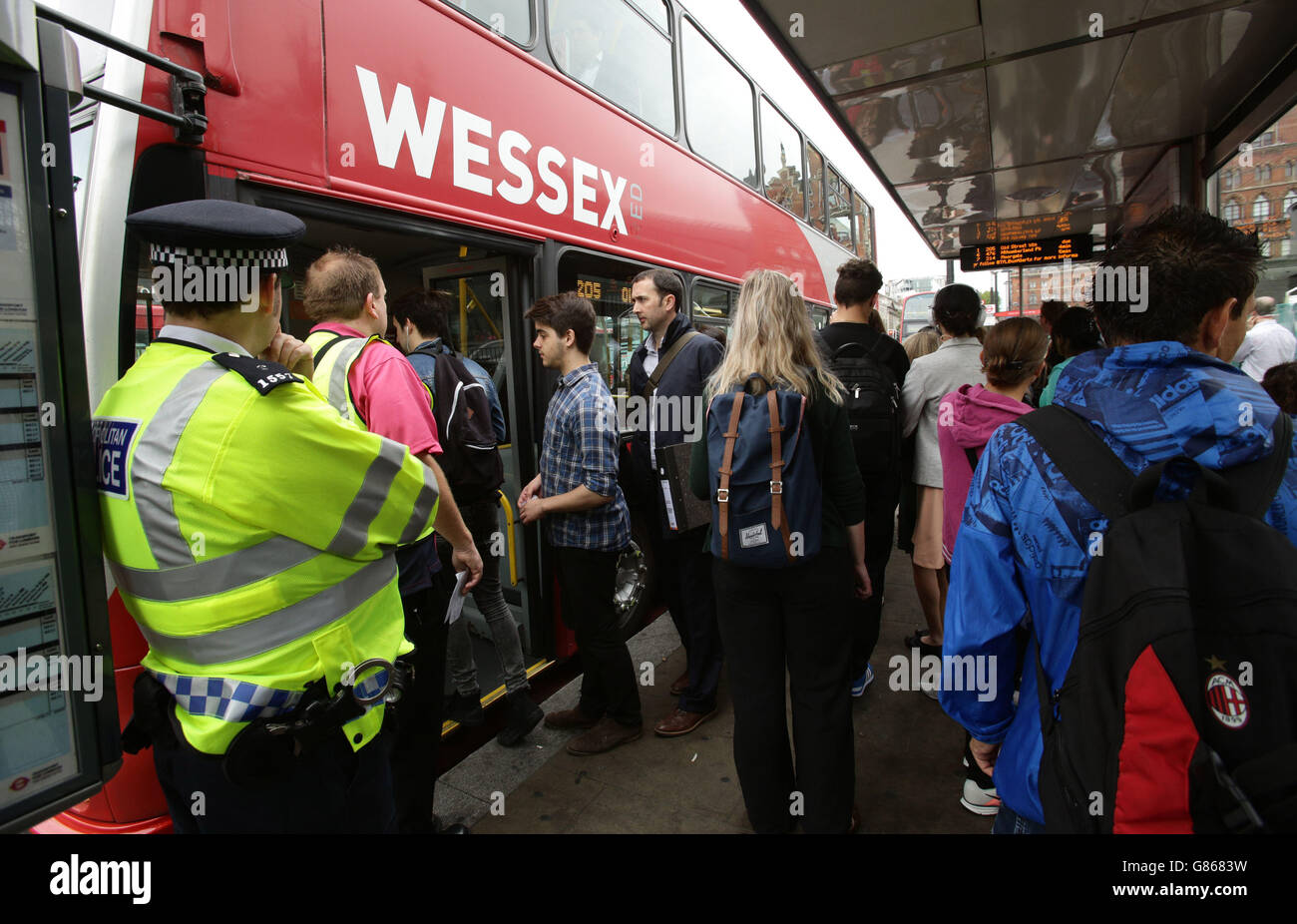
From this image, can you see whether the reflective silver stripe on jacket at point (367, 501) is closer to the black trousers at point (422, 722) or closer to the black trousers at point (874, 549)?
the black trousers at point (422, 722)

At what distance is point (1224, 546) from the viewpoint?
3.26 feet

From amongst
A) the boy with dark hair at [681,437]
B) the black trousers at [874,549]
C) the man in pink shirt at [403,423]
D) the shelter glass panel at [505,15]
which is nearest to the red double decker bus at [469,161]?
the shelter glass panel at [505,15]

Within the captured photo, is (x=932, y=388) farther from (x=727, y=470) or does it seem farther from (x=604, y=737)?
(x=604, y=737)

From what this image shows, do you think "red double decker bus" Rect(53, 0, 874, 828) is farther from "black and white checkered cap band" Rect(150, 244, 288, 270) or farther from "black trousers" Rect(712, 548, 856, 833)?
"black trousers" Rect(712, 548, 856, 833)

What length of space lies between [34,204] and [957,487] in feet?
10.0

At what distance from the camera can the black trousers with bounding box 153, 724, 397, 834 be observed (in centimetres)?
136

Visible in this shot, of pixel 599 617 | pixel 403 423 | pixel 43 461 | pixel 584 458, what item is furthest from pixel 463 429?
pixel 43 461

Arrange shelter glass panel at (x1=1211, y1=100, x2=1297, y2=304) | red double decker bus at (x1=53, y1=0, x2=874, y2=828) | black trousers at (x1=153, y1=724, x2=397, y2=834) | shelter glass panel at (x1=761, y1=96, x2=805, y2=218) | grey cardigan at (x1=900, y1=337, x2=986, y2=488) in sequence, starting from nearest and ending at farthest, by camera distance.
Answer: black trousers at (x1=153, y1=724, x2=397, y2=834)
red double decker bus at (x1=53, y1=0, x2=874, y2=828)
grey cardigan at (x1=900, y1=337, x2=986, y2=488)
shelter glass panel at (x1=1211, y1=100, x2=1297, y2=304)
shelter glass panel at (x1=761, y1=96, x2=805, y2=218)

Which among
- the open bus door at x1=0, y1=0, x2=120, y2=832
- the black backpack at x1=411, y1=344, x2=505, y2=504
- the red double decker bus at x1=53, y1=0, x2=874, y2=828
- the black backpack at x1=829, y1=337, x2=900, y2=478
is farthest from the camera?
Answer: the black backpack at x1=829, y1=337, x2=900, y2=478

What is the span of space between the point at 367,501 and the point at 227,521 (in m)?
0.25

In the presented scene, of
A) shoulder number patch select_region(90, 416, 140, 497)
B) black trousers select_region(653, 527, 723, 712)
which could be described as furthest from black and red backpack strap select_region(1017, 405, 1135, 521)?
black trousers select_region(653, 527, 723, 712)

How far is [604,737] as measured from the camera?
10.4 ft

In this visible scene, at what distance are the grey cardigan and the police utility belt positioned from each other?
2.81m

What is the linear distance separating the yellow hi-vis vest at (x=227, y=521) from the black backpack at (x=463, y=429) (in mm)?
1384
